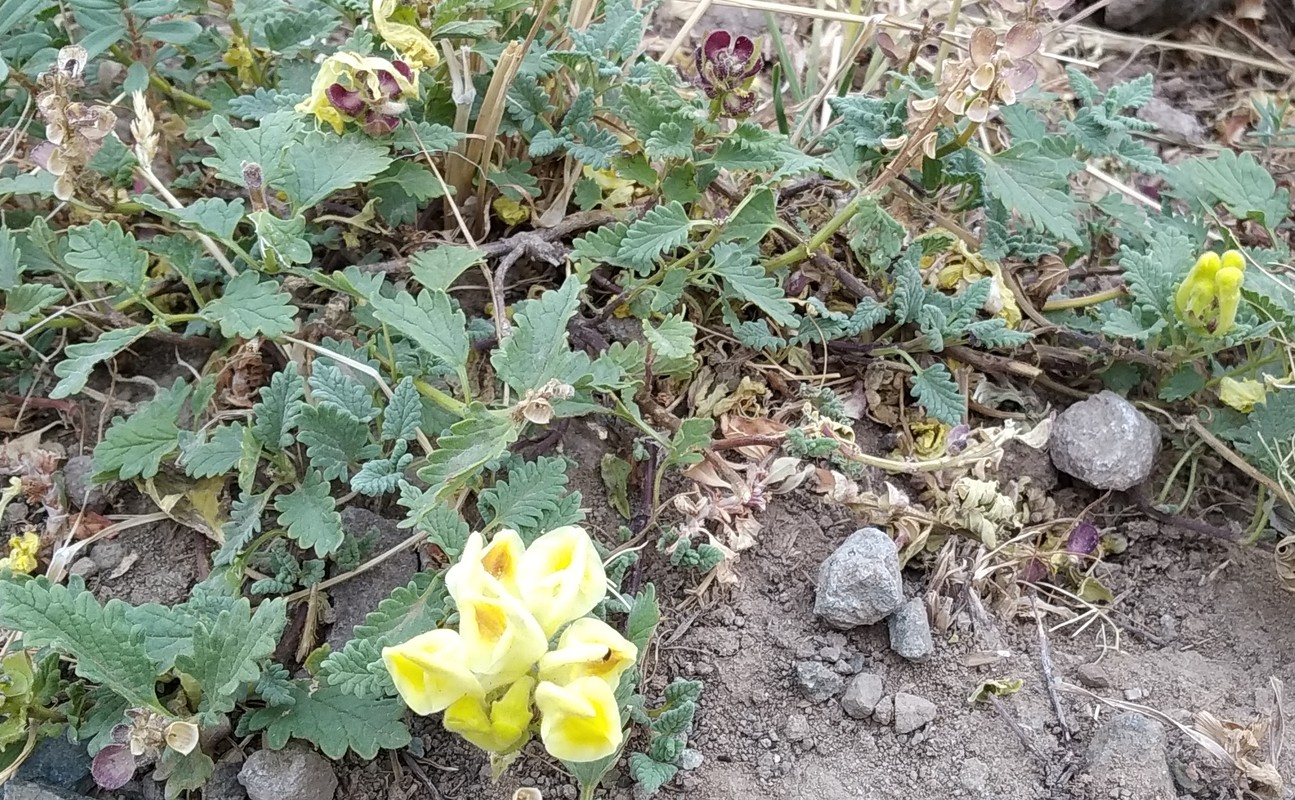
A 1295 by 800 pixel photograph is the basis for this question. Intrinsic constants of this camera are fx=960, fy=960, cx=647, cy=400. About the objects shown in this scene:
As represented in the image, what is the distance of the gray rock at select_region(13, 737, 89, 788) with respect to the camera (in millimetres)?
1299

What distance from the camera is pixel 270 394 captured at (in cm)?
138

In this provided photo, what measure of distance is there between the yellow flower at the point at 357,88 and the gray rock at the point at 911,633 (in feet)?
3.51

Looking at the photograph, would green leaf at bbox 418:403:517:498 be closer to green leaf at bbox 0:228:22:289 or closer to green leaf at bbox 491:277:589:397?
green leaf at bbox 491:277:589:397

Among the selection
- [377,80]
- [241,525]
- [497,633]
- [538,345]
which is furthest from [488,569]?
[377,80]

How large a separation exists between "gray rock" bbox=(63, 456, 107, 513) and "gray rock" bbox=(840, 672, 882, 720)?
1209mm

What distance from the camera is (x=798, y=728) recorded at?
1360 mm

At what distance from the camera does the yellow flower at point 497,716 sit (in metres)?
1.02

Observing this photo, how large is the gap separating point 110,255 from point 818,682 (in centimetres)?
119

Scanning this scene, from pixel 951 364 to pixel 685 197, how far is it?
572 mm

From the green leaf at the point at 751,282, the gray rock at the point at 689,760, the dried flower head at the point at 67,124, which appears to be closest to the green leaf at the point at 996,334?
the green leaf at the point at 751,282

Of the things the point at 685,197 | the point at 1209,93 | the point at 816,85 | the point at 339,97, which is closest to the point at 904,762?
the point at 685,197

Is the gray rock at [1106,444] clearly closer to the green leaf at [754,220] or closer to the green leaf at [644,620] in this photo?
the green leaf at [754,220]

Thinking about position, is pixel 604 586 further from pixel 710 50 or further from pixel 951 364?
pixel 951 364

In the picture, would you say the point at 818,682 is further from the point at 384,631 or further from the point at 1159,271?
the point at 1159,271
